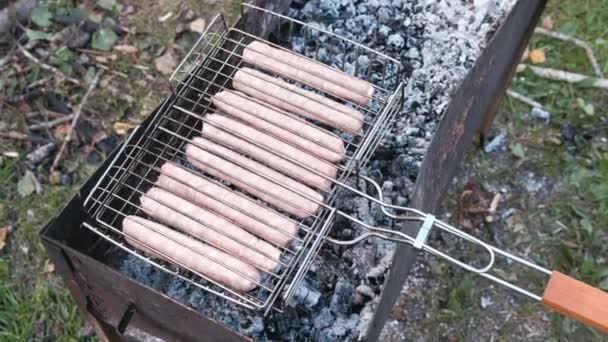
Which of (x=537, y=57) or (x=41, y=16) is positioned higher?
(x=537, y=57)

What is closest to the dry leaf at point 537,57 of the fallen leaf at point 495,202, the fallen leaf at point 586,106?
the fallen leaf at point 586,106

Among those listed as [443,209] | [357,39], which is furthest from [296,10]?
[443,209]

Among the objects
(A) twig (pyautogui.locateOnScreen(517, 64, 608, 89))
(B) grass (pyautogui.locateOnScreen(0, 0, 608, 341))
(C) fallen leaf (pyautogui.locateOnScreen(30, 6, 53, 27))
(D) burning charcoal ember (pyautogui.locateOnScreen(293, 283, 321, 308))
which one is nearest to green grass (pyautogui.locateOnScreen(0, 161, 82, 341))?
(B) grass (pyautogui.locateOnScreen(0, 0, 608, 341))

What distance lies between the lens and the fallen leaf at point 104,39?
12.0ft

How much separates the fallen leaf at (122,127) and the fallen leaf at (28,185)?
450 mm

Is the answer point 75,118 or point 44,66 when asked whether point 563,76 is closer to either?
point 75,118

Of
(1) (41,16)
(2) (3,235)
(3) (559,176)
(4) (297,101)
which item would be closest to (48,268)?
(2) (3,235)

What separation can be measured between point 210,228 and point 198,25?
2.18 metres

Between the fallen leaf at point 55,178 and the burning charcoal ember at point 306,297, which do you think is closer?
the burning charcoal ember at point 306,297

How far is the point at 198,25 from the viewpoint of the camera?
3.77 metres

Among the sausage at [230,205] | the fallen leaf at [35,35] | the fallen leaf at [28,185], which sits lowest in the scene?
the fallen leaf at [28,185]

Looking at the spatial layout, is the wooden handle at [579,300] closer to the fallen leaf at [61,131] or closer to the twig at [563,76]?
the twig at [563,76]

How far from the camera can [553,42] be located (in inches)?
150

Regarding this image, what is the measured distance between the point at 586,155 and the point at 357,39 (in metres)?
1.51
